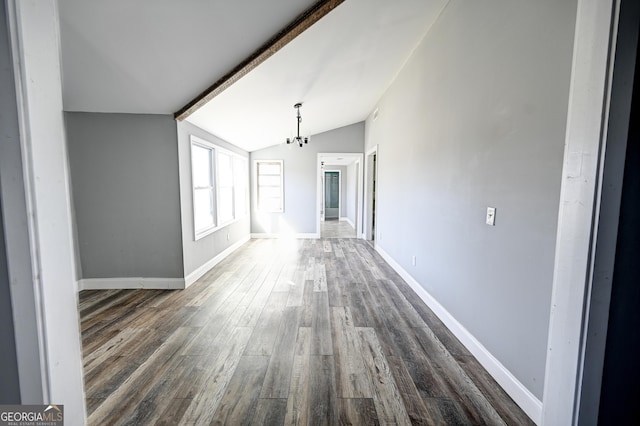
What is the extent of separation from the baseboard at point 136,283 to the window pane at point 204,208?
0.82m

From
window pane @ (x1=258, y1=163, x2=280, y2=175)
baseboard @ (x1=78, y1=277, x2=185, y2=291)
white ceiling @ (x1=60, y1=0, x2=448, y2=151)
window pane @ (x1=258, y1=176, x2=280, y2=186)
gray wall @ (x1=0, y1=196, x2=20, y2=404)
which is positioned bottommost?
baseboard @ (x1=78, y1=277, x2=185, y2=291)

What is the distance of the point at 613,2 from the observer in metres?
0.72

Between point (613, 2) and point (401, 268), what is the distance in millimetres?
3362

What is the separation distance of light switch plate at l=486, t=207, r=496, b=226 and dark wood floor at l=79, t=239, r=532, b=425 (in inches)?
41.0

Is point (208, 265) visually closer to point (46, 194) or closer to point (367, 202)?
point (46, 194)

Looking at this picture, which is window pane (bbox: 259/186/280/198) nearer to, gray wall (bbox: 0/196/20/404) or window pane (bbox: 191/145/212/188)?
window pane (bbox: 191/145/212/188)

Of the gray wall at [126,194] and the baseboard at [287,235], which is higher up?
the gray wall at [126,194]

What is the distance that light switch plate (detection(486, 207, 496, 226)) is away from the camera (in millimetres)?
1828

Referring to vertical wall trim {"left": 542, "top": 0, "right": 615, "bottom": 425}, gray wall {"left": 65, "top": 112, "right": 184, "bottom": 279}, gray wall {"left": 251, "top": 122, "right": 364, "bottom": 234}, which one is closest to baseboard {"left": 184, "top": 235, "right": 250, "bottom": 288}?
gray wall {"left": 65, "top": 112, "right": 184, "bottom": 279}

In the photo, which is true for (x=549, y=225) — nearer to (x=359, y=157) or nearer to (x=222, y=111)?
(x=222, y=111)

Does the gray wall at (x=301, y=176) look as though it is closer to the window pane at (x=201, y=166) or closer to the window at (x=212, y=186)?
the window at (x=212, y=186)

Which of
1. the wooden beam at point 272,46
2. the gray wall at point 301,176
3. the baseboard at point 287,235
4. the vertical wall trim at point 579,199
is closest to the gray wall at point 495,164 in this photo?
the vertical wall trim at point 579,199

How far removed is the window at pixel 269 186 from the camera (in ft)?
21.4

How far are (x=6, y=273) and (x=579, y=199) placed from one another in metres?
1.56
